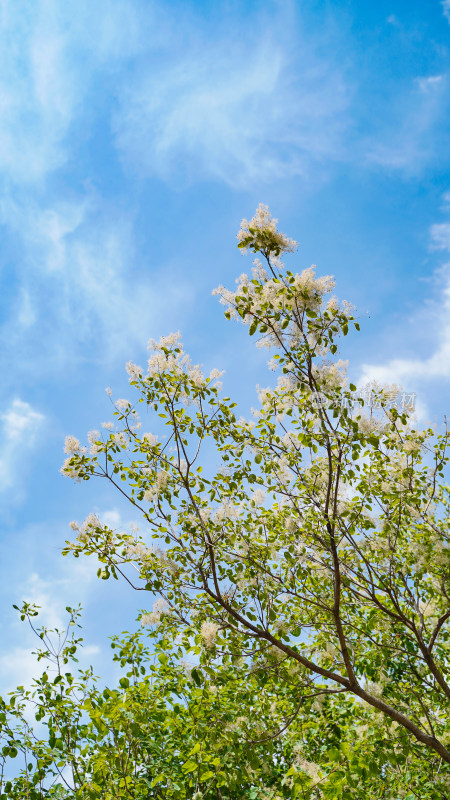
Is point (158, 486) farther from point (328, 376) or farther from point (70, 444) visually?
point (328, 376)

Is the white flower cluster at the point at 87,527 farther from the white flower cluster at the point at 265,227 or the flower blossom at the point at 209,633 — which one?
the white flower cluster at the point at 265,227

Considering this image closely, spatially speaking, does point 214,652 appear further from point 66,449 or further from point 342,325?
point 342,325

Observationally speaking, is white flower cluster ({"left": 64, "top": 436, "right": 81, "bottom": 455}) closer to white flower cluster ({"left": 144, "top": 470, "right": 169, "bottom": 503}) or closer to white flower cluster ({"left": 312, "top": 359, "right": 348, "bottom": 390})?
white flower cluster ({"left": 144, "top": 470, "right": 169, "bottom": 503})

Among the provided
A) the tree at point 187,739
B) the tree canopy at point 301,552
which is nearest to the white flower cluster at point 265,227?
the tree canopy at point 301,552

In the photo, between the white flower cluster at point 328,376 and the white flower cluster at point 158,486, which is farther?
the white flower cluster at point 158,486

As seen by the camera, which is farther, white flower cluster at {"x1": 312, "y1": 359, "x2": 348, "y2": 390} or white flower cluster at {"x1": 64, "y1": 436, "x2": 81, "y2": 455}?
white flower cluster at {"x1": 64, "y1": 436, "x2": 81, "y2": 455}

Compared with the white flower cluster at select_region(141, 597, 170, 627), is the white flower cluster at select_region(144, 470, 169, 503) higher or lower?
higher

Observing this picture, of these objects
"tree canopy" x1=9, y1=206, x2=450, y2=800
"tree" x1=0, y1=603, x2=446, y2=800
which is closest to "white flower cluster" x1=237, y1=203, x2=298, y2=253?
"tree canopy" x1=9, y1=206, x2=450, y2=800

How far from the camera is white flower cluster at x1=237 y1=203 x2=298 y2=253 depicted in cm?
428

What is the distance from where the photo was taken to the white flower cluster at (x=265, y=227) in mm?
4281

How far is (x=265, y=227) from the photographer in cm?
428

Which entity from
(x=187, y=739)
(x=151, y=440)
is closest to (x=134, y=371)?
(x=151, y=440)

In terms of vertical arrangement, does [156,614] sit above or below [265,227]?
below

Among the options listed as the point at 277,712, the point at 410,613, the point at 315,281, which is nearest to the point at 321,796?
the point at 277,712
